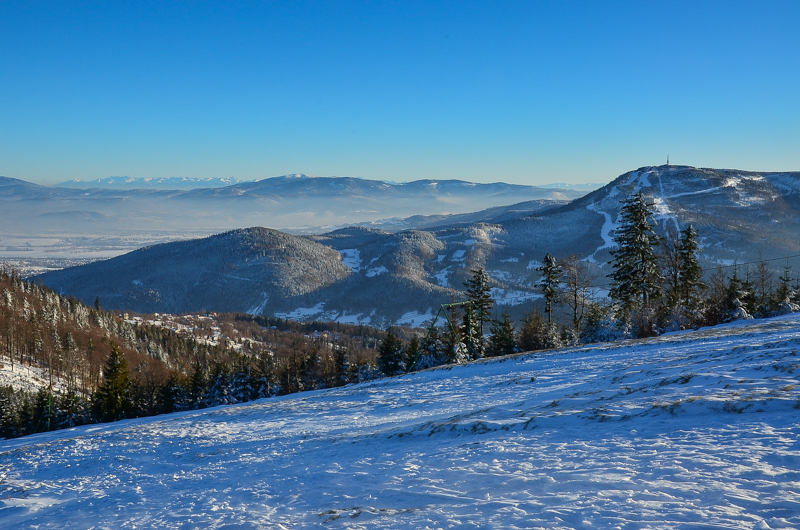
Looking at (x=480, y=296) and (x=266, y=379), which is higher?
(x=480, y=296)

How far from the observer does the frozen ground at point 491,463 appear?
6.14 metres

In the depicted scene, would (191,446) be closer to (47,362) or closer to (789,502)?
(789,502)

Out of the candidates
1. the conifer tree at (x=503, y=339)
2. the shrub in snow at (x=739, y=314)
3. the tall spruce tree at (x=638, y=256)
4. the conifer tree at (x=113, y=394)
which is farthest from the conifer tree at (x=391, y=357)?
the conifer tree at (x=113, y=394)

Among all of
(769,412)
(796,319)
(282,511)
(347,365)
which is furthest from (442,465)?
(347,365)

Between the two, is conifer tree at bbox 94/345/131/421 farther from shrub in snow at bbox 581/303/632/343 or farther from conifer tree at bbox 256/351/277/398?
shrub in snow at bbox 581/303/632/343

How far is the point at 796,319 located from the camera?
21.4 metres

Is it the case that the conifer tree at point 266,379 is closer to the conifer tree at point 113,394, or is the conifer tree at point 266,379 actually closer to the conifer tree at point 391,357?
the conifer tree at point 113,394

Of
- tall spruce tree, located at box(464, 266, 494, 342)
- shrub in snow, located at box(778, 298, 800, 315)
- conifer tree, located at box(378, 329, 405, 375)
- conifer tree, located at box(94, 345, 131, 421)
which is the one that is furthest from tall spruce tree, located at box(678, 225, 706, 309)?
conifer tree, located at box(94, 345, 131, 421)

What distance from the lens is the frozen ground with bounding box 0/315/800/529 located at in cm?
614

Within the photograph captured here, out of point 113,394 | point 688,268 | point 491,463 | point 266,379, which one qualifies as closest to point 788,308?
point 688,268

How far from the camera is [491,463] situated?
27.3 ft

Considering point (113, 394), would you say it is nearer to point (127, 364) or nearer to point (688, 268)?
point (127, 364)

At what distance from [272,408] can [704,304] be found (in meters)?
30.9

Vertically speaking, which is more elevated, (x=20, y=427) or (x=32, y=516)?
(x=32, y=516)
